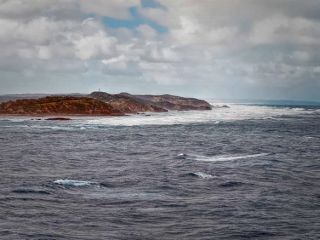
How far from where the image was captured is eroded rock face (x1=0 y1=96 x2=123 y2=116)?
145500 millimetres

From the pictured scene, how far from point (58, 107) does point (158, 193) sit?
11976 cm

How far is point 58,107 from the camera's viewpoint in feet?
484

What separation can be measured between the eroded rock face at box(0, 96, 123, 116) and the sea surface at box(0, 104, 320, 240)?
84194 millimetres

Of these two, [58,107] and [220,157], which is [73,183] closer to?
[220,157]

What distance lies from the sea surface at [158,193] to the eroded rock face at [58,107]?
8419 cm

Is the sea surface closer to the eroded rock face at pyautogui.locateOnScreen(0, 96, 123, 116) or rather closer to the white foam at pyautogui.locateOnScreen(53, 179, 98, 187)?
the white foam at pyautogui.locateOnScreen(53, 179, 98, 187)

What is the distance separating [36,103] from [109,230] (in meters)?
133

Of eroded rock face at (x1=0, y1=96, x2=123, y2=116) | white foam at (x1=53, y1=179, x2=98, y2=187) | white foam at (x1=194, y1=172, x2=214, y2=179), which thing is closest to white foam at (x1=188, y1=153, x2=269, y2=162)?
white foam at (x1=194, y1=172, x2=214, y2=179)

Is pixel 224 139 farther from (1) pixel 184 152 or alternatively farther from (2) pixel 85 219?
(2) pixel 85 219

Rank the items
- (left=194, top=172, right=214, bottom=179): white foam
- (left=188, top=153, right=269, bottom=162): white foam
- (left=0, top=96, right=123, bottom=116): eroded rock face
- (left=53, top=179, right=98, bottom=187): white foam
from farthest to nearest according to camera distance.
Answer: (left=0, top=96, right=123, bottom=116): eroded rock face < (left=188, top=153, right=269, bottom=162): white foam < (left=194, top=172, right=214, bottom=179): white foam < (left=53, top=179, right=98, bottom=187): white foam

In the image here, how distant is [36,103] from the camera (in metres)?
150

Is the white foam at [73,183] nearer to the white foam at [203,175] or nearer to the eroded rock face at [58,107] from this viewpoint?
the white foam at [203,175]

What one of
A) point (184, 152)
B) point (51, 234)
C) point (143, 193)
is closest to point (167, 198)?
point (143, 193)

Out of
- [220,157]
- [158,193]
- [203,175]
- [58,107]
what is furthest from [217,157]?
[58,107]
